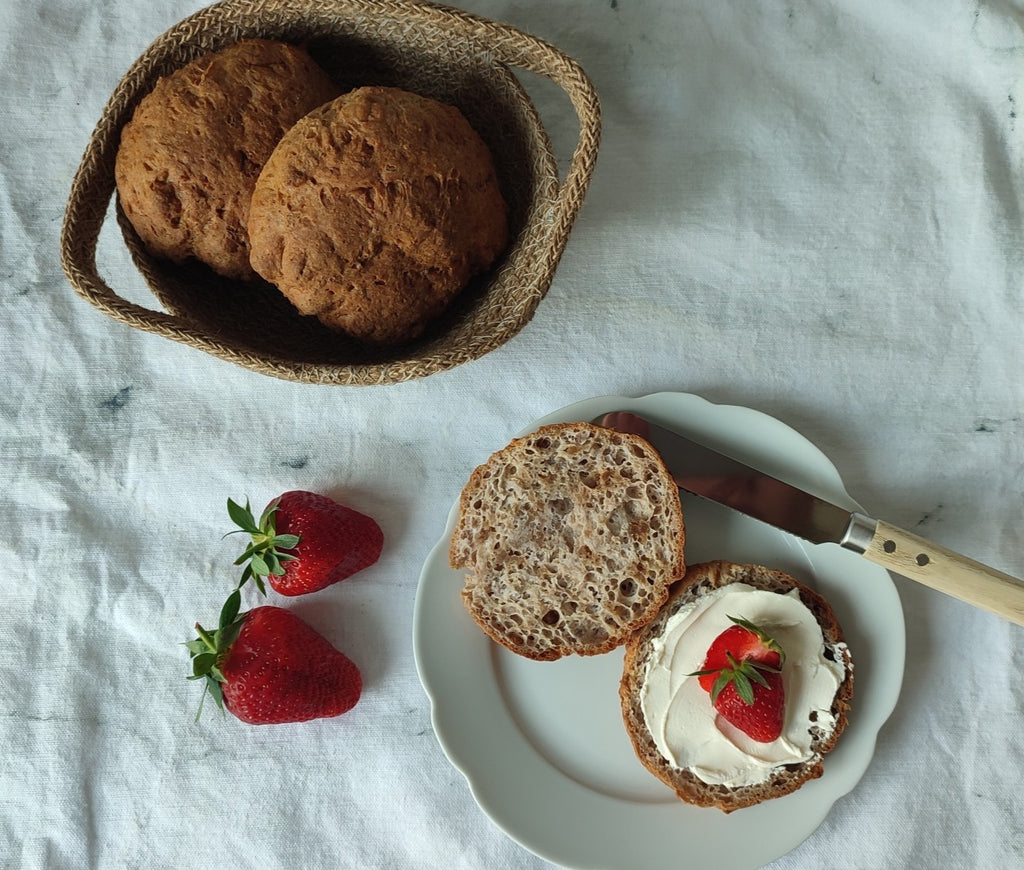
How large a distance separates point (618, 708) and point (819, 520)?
2.01ft

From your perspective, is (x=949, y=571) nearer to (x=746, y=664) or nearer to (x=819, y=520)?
(x=819, y=520)

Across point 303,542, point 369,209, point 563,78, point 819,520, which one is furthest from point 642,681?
point 563,78

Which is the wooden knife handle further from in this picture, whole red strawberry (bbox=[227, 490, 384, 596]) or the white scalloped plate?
whole red strawberry (bbox=[227, 490, 384, 596])

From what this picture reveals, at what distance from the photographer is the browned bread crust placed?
5.69 ft

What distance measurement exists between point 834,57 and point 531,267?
3.30 ft

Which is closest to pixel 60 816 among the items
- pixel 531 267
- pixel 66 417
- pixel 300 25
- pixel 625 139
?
pixel 66 417

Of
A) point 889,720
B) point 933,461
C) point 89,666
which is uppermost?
point 933,461

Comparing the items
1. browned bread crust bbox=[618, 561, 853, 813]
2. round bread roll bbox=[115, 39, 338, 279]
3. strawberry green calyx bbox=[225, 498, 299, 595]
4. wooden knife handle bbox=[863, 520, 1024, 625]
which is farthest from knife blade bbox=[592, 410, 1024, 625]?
round bread roll bbox=[115, 39, 338, 279]

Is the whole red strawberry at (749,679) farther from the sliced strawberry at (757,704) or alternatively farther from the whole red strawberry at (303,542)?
the whole red strawberry at (303,542)

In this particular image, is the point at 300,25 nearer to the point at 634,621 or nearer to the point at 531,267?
the point at 531,267

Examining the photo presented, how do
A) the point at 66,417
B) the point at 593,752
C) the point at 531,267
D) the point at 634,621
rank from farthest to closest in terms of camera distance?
the point at 66,417 < the point at 593,752 < the point at 634,621 < the point at 531,267

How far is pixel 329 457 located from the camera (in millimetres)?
1970

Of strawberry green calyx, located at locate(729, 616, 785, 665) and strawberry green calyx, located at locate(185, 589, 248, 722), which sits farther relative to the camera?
strawberry green calyx, located at locate(185, 589, 248, 722)

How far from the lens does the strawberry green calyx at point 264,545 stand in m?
1.78
